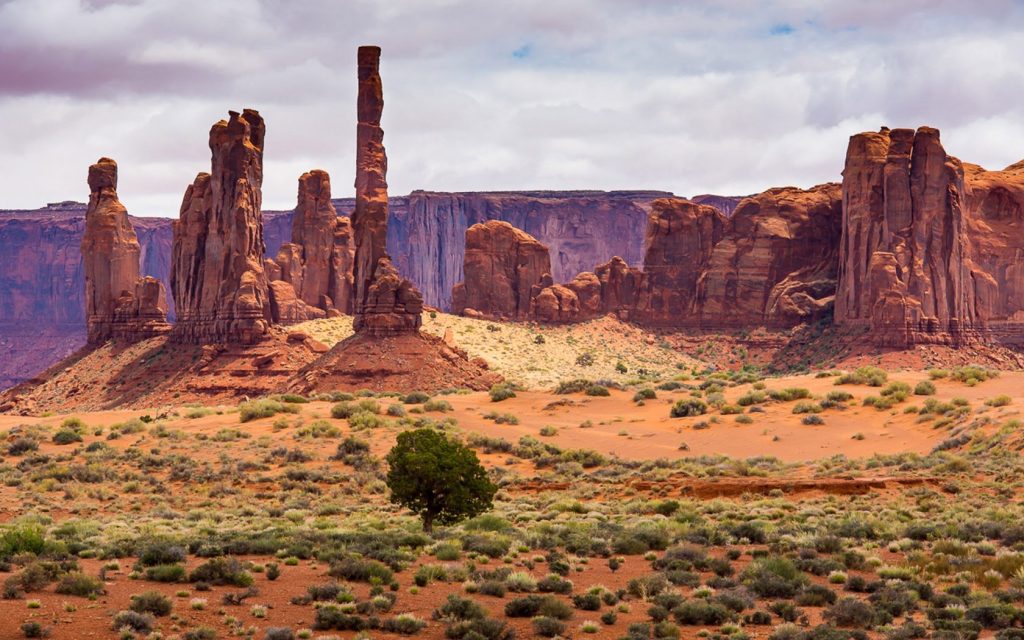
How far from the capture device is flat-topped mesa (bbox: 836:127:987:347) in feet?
278

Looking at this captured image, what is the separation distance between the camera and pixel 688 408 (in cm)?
5822

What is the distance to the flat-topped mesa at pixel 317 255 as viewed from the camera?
10256 cm

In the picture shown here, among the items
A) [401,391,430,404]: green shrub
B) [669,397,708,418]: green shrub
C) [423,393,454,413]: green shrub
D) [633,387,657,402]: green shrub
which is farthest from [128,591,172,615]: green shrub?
[633,387,657,402]: green shrub

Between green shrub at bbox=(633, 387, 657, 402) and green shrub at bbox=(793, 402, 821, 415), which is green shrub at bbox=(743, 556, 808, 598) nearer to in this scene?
green shrub at bbox=(793, 402, 821, 415)

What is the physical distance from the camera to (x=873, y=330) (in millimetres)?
85062

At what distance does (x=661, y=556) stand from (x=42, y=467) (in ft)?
79.6

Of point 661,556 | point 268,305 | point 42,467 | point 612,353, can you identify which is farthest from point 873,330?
point 661,556

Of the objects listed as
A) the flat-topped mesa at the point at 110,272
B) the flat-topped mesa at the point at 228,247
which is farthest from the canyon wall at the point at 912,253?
the flat-topped mesa at the point at 110,272

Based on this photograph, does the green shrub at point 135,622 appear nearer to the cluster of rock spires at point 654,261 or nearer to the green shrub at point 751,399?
the green shrub at point 751,399

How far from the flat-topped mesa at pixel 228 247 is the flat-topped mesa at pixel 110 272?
231 inches

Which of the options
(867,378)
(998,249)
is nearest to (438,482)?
(867,378)

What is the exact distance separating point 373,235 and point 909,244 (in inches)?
1203

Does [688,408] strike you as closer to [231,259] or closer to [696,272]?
[231,259]

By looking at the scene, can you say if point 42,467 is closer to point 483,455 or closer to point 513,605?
point 483,455
